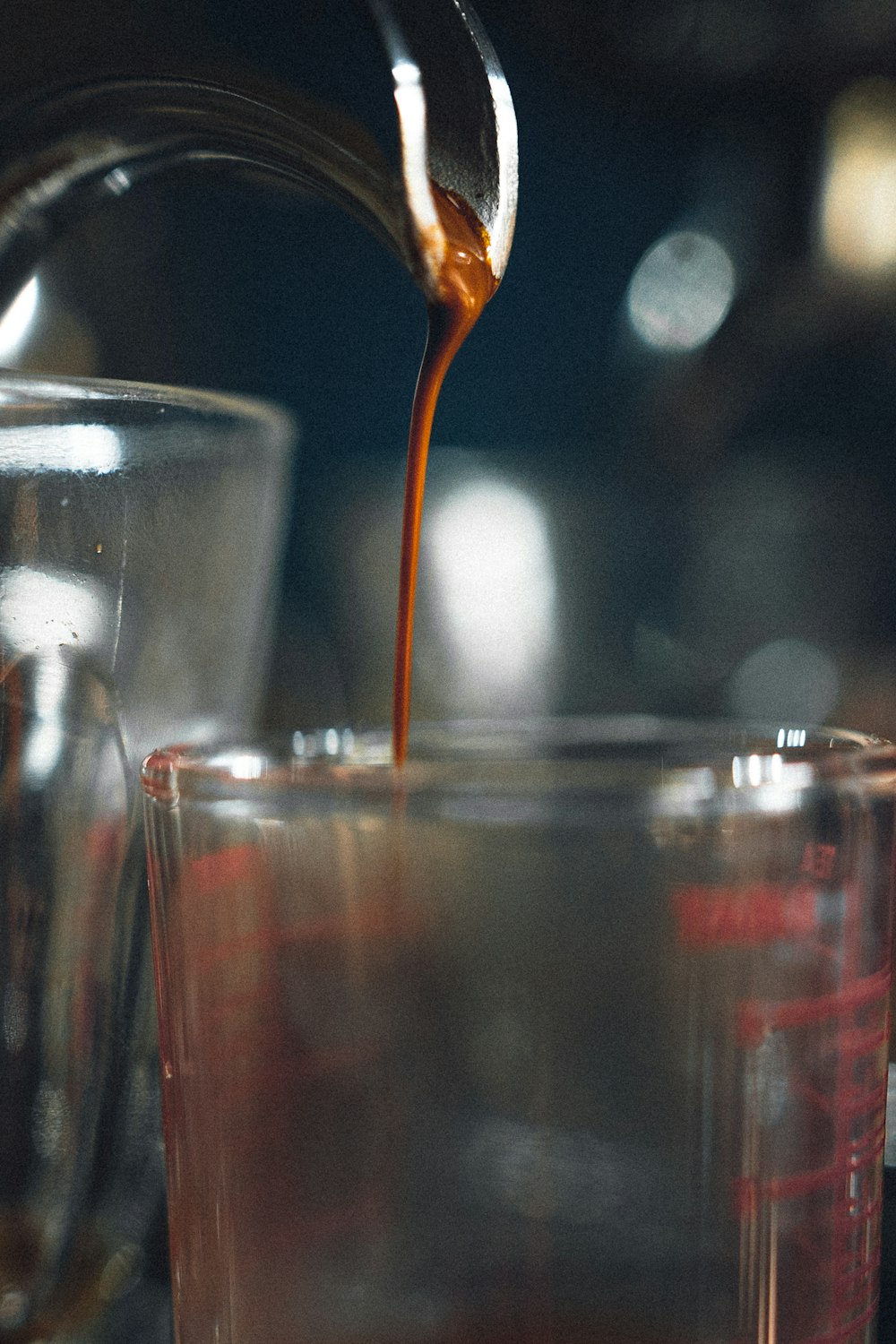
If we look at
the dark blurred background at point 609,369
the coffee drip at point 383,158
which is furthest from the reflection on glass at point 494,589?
the coffee drip at point 383,158

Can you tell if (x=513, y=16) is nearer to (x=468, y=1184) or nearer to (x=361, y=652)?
(x=361, y=652)

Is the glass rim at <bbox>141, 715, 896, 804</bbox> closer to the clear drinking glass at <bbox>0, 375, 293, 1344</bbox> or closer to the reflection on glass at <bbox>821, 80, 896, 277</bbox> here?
the clear drinking glass at <bbox>0, 375, 293, 1344</bbox>

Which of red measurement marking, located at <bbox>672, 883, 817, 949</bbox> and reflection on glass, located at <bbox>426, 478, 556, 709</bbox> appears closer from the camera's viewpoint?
red measurement marking, located at <bbox>672, 883, 817, 949</bbox>

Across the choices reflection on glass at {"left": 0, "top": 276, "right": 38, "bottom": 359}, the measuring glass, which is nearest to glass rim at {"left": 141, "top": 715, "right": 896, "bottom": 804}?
the measuring glass

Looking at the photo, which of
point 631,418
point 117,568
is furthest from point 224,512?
point 631,418

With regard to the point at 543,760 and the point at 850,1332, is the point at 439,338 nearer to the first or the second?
the point at 543,760

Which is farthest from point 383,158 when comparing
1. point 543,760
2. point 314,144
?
point 543,760
